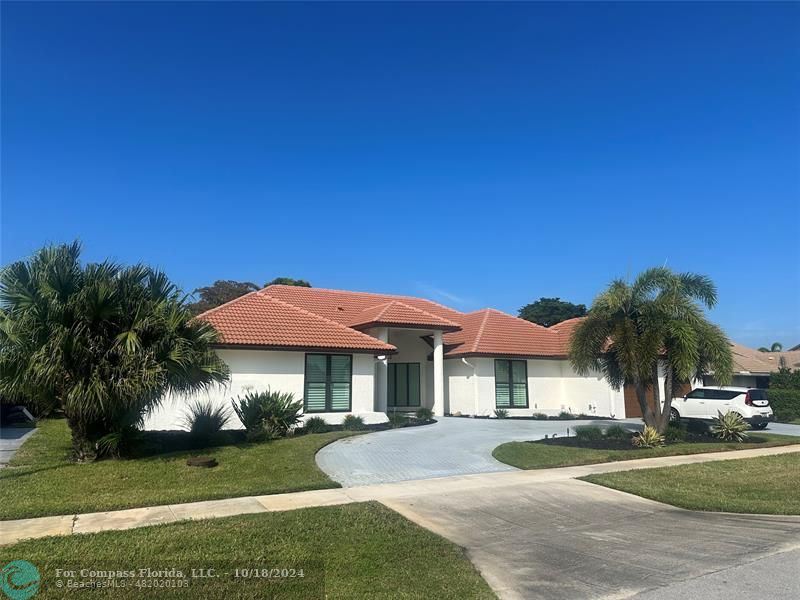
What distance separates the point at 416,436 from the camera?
17438 millimetres

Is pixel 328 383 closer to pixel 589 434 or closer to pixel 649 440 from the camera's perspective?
pixel 589 434

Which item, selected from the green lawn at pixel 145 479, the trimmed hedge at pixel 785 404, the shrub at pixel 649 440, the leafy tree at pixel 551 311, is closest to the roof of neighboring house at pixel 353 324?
the green lawn at pixel 145 479

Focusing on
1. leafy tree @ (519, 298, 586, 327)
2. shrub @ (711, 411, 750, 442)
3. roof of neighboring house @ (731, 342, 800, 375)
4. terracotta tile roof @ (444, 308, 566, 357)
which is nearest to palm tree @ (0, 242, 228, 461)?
terracotta tile roof @ (444, 308, 566, 357)

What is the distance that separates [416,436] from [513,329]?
40.5ft

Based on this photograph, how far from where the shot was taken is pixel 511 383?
26000mm

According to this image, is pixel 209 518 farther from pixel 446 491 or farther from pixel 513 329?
pixel 513 329

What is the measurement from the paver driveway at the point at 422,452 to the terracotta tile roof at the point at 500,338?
→ 479 centimetres

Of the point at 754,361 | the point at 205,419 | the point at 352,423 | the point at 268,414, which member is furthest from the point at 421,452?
the point at 754,361

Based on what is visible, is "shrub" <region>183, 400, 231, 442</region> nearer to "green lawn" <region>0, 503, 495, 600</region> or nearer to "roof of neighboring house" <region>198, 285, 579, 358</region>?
"roof of neighboring house" <region>198, 285, 579, 358</region>

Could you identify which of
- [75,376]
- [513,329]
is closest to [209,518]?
[75,376]

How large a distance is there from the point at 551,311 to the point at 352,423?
48.5 meters

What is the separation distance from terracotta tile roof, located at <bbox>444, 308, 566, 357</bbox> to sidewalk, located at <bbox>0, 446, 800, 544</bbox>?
Answer: 39.1 ft

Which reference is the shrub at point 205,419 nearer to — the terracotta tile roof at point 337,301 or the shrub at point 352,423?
the shrub at point 352,423

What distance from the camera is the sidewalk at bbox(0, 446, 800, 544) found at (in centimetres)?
752
